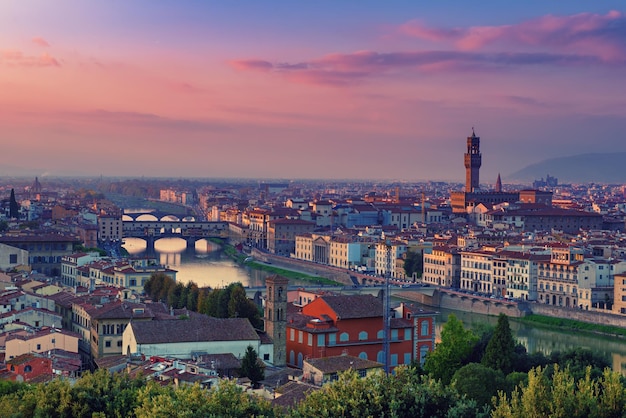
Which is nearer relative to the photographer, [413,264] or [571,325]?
[571,325]

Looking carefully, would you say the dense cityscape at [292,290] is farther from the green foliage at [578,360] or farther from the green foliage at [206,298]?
the green foliage at [578,360]

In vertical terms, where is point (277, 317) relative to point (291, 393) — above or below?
above

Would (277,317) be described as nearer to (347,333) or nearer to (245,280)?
(347,333)

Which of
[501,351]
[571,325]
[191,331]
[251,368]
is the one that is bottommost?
[571,325]

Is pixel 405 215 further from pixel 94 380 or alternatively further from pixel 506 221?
pixel 94 380

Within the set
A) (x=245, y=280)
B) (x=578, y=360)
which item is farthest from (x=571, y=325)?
(x=245, y=280)

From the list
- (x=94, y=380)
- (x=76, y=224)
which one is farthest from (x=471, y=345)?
(x=76, y=224)

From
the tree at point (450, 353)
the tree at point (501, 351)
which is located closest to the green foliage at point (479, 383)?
the tree at point (450, 353)
